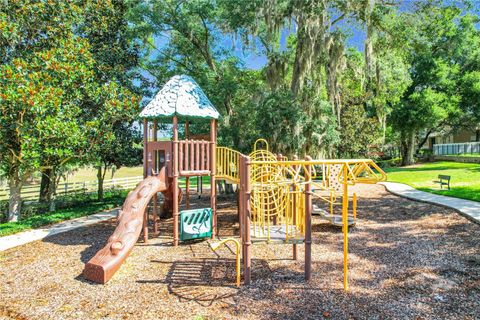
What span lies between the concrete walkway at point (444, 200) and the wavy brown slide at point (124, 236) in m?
8.46

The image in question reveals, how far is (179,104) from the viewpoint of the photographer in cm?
839

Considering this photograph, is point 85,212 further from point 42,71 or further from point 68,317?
point 68,317

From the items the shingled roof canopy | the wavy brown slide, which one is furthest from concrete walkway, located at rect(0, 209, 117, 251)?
the shingled roof canopy

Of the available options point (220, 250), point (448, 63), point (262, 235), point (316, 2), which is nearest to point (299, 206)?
point (262, 235)

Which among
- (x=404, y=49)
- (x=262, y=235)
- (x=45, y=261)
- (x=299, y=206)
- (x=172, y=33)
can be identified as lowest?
(x=45, y=261)

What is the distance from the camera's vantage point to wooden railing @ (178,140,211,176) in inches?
313

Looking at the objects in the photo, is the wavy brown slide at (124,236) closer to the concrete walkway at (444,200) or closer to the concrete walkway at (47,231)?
the concrete walkway at (47,231)

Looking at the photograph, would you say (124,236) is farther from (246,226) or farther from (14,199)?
(14,199)

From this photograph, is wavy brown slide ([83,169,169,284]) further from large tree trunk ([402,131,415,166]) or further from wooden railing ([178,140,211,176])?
large tree trunk ([402,131,415,166])

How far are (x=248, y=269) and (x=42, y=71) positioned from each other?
30.4 feet

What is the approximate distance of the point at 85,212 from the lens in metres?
12.3

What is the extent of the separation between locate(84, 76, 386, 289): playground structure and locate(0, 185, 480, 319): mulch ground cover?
0.40 meters

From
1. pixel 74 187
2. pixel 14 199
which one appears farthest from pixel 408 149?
pixel 14 199

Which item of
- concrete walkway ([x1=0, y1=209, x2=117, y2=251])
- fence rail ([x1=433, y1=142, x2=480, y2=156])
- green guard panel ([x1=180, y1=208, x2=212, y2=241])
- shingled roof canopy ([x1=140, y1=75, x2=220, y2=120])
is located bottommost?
concrete walkway ([x1=0, y1=209, x2=117, y2=251])
